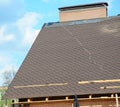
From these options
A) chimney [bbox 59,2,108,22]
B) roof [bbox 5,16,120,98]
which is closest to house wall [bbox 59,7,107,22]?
chimney [bbox 59,2,108,22]

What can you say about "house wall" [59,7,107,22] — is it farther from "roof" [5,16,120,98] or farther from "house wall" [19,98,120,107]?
"house wall" [19,98,120,107]

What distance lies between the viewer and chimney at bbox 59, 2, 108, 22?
2619cm

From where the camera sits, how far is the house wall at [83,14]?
85.8ft

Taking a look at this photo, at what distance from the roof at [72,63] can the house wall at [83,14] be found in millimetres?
1336

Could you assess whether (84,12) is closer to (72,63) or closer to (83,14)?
(83,14)

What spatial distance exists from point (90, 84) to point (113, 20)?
6.67m

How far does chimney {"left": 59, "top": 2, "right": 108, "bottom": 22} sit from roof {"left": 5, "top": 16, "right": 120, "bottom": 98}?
139cm

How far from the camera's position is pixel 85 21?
83.0 feet

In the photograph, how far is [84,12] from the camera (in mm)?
26484

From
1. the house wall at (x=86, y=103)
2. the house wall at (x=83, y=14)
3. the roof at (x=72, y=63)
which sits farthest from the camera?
the house wall at (x=83, y=14)

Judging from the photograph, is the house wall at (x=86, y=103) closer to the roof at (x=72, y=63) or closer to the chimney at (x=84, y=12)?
the roof at (x=72, y=63)

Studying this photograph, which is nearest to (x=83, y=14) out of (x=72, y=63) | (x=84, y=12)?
(x=84, y=12)

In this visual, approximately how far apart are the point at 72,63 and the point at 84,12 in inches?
254

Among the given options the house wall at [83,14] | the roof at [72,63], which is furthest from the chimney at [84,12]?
the roof at [72,63]
